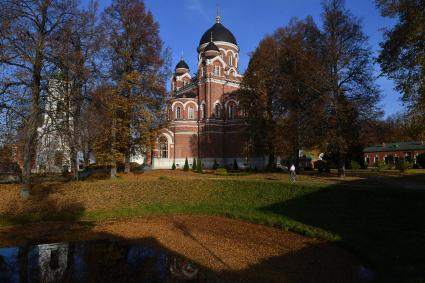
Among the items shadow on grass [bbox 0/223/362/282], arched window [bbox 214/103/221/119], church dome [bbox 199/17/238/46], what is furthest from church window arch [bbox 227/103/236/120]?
shadow on grass [bbox 0/223/362/282]

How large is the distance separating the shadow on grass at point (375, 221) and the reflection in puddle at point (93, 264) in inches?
187

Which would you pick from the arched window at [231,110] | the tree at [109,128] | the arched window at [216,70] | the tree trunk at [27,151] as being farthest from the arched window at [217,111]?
the tree trunk at [27,151]

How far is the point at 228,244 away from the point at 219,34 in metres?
44.9

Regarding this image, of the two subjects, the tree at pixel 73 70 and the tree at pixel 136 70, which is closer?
the tree at pixel 73 70

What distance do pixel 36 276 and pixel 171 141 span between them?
3726cm

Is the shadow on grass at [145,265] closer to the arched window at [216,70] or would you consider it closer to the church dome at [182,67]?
the arched window at [216,70]

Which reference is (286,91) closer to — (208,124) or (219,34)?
(208,124)

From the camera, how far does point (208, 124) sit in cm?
4541

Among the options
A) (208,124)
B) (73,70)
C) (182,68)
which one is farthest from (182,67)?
(73,70)

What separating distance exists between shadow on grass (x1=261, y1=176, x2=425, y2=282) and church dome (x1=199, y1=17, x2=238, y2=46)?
37.9 meters

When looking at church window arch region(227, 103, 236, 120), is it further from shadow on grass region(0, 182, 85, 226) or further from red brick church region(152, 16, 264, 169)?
shadow on grass region(0, 182, 85, 226)

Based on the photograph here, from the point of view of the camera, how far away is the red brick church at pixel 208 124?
45125 mm

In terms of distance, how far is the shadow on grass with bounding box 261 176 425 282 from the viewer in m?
8.67

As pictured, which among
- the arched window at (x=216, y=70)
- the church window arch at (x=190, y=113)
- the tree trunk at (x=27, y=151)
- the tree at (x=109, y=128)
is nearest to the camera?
the tree trunk at (x=27, y=151)
